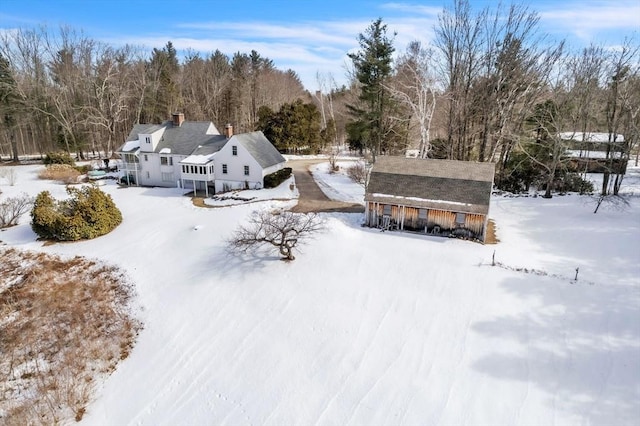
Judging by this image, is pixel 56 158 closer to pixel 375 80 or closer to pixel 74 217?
pixel 74 217

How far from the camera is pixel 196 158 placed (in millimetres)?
33156

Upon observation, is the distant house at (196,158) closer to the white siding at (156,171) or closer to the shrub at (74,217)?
the white siding at (156,171)

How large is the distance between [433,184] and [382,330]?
1150cm

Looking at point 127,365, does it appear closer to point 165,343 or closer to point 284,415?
point 165,343

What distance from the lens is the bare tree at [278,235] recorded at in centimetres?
2027

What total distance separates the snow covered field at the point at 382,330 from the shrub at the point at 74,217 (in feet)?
3.25

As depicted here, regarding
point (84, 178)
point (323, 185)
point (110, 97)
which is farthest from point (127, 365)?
point (110, 97)

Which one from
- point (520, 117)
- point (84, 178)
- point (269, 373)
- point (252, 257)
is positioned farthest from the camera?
point (84, 178)

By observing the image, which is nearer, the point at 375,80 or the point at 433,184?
the point at 433,184

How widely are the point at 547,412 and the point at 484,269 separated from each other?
7.79 metres

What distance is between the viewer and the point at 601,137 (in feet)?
137

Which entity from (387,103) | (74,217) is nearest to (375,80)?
(387,103)

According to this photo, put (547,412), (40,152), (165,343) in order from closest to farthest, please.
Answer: (547,412), (165,343), (40,152)

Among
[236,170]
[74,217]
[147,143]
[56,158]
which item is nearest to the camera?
[74,217]
